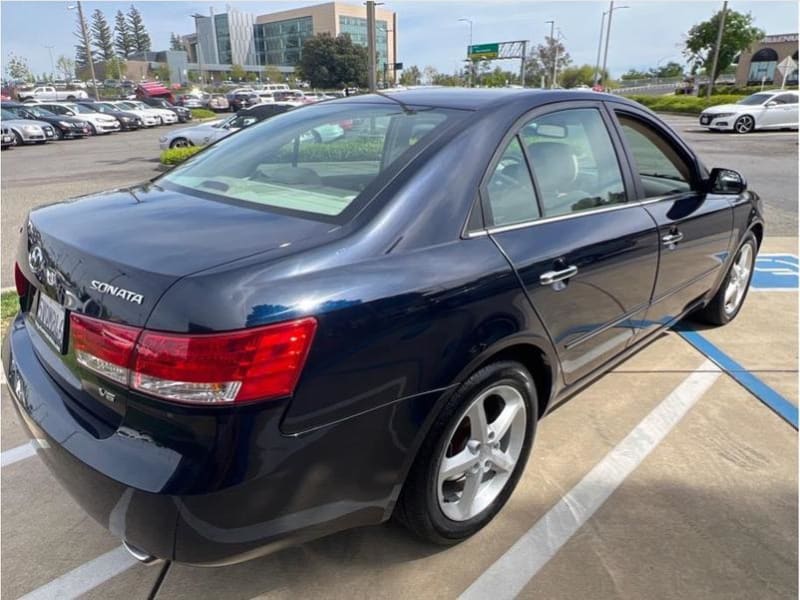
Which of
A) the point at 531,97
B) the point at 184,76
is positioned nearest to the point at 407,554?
the point at 531,97

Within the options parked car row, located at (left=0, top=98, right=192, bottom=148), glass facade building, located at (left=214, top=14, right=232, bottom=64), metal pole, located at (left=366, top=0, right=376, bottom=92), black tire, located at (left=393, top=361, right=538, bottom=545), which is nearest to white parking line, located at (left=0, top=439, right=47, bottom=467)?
black tire, located at (left=393, top=361, right=538, bottom=545)

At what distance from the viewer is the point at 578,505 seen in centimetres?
253

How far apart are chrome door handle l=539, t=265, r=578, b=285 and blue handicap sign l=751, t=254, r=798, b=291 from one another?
394 centimetres

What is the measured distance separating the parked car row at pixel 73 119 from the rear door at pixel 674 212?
78.6 ft

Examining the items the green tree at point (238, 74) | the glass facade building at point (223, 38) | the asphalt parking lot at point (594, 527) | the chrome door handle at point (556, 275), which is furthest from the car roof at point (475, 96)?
the glass facade building at point (223, 38)

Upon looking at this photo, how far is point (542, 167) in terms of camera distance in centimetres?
248

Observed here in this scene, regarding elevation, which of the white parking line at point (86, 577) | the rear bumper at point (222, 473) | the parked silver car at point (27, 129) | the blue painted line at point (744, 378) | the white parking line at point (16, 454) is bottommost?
the parked silver car at point (27, 129)

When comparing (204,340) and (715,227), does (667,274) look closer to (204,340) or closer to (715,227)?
(715,227)

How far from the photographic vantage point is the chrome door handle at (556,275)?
2.23m

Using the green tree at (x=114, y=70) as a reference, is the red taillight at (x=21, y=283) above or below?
below

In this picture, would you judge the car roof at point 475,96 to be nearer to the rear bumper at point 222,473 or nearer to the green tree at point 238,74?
the rear bumper at point 222,473

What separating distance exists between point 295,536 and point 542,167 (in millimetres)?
1717

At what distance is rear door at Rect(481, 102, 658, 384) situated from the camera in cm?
223

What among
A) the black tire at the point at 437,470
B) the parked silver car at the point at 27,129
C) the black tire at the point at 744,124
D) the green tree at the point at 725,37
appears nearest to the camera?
the black tire at the point at 437,470
